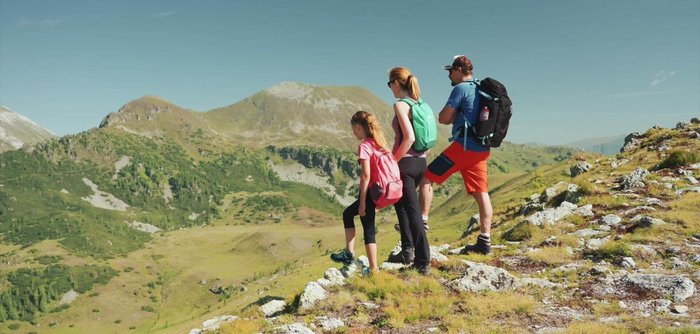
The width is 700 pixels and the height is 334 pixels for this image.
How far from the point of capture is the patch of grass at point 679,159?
76.4 feet

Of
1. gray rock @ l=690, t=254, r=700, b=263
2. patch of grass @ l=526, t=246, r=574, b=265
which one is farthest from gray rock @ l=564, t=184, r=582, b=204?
gray rock @ l=690, t=254, r=700, b=263

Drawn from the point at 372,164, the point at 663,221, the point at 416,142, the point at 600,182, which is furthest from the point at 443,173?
the point at 600,182

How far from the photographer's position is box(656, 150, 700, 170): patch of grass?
76.4 feet

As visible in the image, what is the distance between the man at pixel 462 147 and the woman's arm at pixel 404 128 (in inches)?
42.7

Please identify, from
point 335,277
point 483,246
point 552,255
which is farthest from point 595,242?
point 335,277

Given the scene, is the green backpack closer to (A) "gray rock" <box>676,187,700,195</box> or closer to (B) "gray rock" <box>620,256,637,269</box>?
(B) "gray rock" <box>620,256,637,269</box>

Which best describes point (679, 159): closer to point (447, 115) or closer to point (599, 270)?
point (599, 270)

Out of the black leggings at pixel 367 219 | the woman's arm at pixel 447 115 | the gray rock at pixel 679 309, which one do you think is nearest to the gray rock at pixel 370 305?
the black leggings at pixel 367 219

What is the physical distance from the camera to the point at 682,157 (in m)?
23.5

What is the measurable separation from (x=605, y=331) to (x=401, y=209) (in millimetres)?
4581

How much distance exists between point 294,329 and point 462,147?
592 centimetres

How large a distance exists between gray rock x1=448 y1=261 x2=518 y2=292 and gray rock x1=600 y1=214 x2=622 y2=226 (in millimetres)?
7327

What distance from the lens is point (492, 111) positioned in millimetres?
9602

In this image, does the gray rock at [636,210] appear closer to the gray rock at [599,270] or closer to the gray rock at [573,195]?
the gray rock at [573,195]
